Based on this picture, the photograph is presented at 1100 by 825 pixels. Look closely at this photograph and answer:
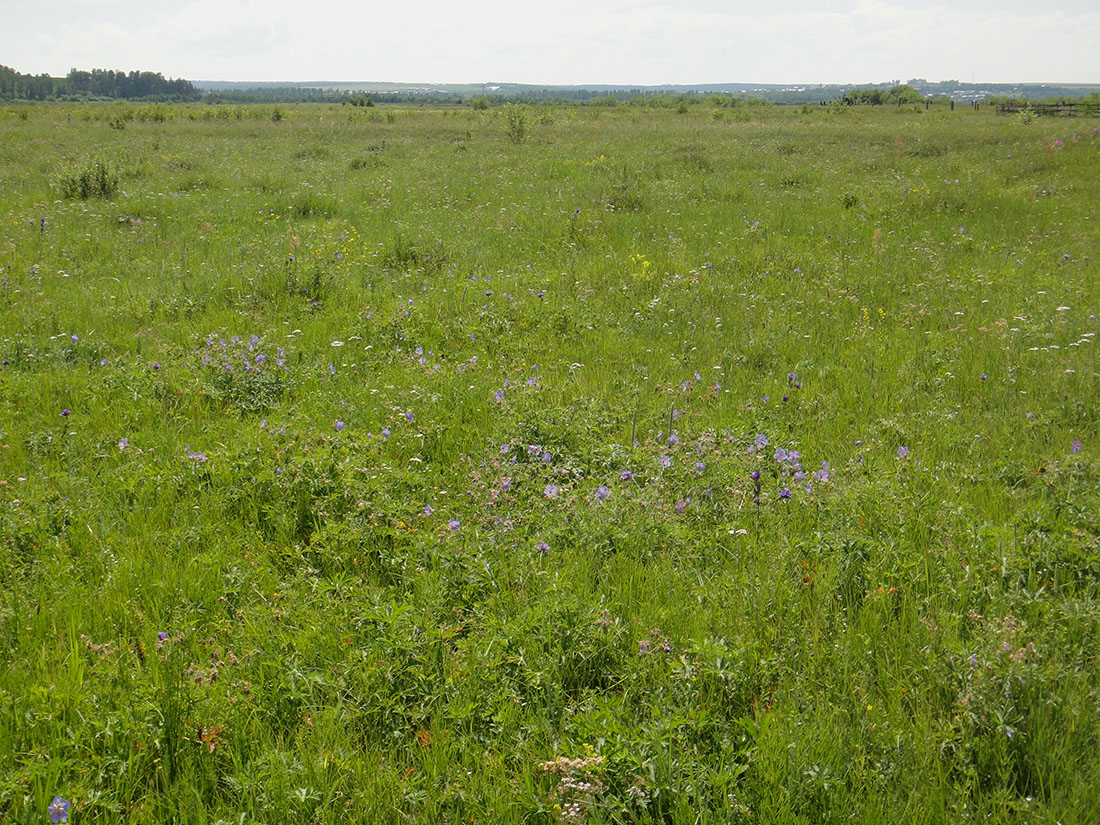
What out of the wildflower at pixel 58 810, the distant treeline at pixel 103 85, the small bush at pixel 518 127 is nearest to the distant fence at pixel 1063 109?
the small bush at pixel 518 127

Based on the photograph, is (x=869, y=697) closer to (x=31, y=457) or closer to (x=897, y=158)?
(x=31, y=457)

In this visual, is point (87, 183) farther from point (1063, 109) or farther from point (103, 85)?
point (103, 85)

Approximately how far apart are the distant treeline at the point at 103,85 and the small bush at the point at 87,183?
171 m

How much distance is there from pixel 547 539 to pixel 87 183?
44.9 ft

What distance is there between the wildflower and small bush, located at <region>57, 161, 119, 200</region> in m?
13.8

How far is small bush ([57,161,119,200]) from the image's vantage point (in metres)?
12.6

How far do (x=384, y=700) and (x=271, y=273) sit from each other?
6.78 meters

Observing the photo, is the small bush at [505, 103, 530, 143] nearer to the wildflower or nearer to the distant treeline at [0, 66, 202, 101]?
the wildflower

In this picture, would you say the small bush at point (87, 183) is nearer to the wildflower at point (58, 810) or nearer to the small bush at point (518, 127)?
the wildflower at point (58, 810)

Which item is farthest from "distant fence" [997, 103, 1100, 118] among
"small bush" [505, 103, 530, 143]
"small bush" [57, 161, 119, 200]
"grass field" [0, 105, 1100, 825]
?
"small bush" [57, 161, 119, 200]

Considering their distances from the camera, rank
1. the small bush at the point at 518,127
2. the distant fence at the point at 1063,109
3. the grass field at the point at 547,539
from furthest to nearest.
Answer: the distant fence at the point at 1063,109
the small bush at the point at 518,127
the grass field at the point at 547,539

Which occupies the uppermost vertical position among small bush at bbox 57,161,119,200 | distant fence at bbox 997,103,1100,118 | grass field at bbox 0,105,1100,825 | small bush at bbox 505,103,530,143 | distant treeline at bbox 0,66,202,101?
distant treeline at bbox 0,66,202,101

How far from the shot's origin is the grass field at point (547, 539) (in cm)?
223

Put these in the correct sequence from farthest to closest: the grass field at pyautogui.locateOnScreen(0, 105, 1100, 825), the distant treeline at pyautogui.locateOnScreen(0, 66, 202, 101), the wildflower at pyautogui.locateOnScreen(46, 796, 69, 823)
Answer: the distant treeline at pyautogui.locateOnScreen(0, 66, 202, 101)
the grass field at pyautogui.locateOnScreen(0, 105, 1100, 825)
the wildflower at pyautogui.locateOnScreen(46, 796, 69, 823)
